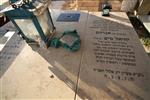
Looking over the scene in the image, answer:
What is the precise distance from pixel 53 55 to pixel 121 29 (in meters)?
0.77

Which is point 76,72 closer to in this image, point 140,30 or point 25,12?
point 25,12

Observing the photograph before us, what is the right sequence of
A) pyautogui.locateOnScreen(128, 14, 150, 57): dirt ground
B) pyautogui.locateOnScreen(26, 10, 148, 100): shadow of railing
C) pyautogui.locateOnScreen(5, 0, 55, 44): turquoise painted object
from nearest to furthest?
pyautogui.locateOnScreen(26, 10, 148, 100): shadow of railing → pyautogui.locateOnScreen(5, 0, 55, 44): turquoise painted object → pyautogui.locateOnScreen(128, 14, 150, 57): dirt ground

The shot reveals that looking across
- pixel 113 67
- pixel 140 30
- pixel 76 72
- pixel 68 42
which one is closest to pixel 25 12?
pixel 68 42

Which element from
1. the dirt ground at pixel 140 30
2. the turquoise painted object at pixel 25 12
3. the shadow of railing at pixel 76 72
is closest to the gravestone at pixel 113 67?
the shadow of railing at pixel 76 72

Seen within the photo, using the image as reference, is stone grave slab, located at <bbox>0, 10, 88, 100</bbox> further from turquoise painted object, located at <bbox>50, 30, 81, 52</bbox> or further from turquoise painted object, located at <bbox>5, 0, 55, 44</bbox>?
turquoise painted object, located at <bbox>5, 0, 55, 44</bbox>

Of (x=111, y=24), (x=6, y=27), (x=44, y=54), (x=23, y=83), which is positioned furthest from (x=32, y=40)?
(x=111, y=24)

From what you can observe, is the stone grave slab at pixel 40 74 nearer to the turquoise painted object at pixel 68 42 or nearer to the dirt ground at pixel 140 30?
the turquoise painted object at pixel 68 42

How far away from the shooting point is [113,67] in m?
1.22

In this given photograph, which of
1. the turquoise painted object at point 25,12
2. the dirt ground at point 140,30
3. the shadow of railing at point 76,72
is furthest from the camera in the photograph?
the dirt ground at point 140,30

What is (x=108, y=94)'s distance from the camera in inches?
40.0

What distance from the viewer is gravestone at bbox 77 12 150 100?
3.37 feet

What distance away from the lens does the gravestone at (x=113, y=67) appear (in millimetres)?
1028

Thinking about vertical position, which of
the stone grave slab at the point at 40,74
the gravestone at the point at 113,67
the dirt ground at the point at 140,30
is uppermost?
the stone grave slab at the point at 40,74

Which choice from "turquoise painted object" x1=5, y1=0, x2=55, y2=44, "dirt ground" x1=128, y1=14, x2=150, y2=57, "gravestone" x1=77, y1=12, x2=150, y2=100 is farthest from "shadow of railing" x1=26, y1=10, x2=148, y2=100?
"dirt ground" x1=128, y1=14, x2=150, y2=57
